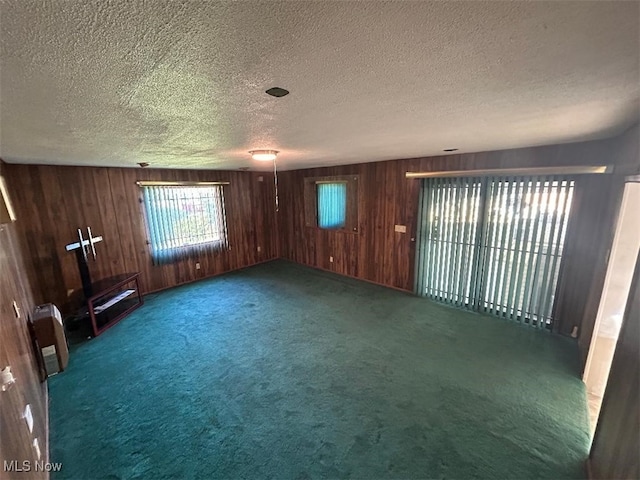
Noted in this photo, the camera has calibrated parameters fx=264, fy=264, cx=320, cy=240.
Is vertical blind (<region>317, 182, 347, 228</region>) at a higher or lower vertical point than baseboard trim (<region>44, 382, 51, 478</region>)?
higher

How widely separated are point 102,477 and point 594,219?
15.4 feet

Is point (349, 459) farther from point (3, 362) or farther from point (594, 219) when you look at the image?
point (594, 219)

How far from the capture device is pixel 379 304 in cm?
403

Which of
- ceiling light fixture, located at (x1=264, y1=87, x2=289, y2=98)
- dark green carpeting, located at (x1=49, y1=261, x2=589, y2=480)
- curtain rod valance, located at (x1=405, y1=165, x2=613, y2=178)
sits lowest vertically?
dark green carpeting, located at (x1=49, y1=261, x2=589, y2=480)

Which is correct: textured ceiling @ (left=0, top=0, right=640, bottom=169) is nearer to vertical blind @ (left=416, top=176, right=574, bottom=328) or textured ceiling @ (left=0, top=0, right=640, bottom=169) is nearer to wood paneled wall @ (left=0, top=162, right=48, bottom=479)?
wood paneled wall @ (left=0, top=162, right=48, bottom=479)

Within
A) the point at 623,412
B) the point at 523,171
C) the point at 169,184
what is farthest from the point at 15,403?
the point at 523,171

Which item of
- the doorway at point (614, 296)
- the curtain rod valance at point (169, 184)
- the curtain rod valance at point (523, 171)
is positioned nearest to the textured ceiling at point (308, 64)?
the doorway at point (614, 296)

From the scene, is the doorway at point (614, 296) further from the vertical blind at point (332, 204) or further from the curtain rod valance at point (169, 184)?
the curtain rod valance at point (169, 184)

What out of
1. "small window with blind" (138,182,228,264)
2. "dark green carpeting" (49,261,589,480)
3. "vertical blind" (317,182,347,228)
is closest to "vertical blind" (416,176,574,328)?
"dark green carpeting" (49,261,589,480)

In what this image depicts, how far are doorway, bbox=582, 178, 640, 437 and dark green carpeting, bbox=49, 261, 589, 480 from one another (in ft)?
0.49

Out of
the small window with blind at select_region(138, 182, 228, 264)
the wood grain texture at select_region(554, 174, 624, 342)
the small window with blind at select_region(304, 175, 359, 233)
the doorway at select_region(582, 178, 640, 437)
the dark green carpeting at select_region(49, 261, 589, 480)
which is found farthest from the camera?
the small window with blind at select_region(304, 175, 359, 233)

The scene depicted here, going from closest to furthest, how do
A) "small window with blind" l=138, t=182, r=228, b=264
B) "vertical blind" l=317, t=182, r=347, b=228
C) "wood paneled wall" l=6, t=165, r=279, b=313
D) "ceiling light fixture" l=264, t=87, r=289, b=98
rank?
"ceiling light fixture" l=264, t=87, r=289, b=98 → "wood paneled wall" l=6, t=165, r=279, b=313 → "small window with blind" l=138, t=182, r=228, b=264 → "vertical blind" l=317, t=182, r=347, b=228

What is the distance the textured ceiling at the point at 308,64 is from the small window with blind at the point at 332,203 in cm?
322

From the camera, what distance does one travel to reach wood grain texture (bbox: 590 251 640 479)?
3.90 feet
